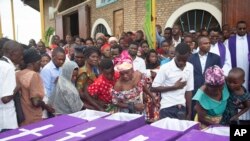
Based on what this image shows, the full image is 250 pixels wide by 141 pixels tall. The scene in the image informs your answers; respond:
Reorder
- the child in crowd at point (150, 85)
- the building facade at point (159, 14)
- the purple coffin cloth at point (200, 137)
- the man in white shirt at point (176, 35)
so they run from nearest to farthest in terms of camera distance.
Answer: the purple coffin cloth at point (200, 137)
the child in crowd at point (150, 85)
the man in white shirt at point (176, 35)
the building facade at point (159, 14)

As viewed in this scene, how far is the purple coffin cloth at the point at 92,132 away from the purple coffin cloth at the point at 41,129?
0.07 metres

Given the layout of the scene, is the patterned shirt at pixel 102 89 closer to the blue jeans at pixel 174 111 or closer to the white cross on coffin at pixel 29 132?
the blue jeans at pixel 174 111

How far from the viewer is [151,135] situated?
69.1 inches

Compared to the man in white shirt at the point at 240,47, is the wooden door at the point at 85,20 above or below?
above

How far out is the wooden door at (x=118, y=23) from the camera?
424 inches

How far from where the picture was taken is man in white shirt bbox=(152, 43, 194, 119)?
3469 millimetres

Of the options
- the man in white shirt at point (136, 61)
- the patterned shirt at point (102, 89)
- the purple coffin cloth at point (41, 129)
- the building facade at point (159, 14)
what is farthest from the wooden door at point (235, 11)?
the purple coffin cloth at point (41, 129)

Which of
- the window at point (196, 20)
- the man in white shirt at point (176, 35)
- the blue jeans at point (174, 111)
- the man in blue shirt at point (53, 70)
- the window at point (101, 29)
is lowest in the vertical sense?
the blue jeans at point (174, 111)

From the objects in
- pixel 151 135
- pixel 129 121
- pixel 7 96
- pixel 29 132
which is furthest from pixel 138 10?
pixel 151 135

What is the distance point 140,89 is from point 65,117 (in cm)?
133

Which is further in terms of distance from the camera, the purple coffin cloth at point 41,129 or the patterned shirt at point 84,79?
the patterned shirt at point 84,79

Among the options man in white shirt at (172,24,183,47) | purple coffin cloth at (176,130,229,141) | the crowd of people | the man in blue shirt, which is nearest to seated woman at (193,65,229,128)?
the crowd of people

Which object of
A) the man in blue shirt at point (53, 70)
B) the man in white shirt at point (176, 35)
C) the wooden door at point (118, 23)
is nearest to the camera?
the man in blue shirt at point (53, 70)

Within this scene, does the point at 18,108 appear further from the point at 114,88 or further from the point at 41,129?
the point at 41,129
